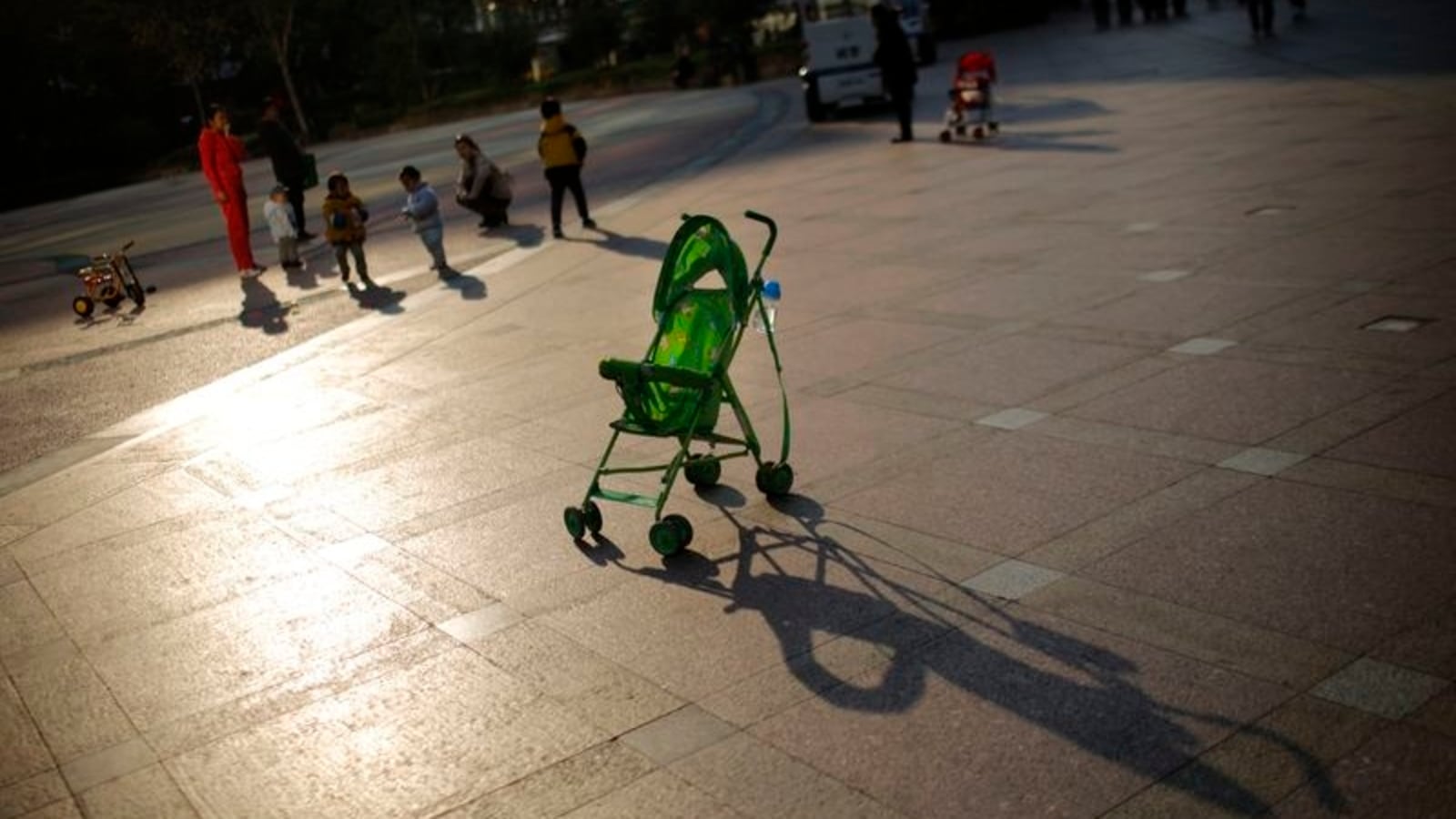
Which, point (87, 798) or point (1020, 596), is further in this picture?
point (1020, 596)

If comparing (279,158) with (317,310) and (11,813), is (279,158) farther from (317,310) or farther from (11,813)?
(11,813)

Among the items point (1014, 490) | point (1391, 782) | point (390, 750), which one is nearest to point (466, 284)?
point (1014, 490)

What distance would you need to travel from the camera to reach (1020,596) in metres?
6.50

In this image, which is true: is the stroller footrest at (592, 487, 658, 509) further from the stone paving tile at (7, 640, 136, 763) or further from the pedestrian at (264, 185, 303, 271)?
the pedestrian at (264, 185, 303, 271)

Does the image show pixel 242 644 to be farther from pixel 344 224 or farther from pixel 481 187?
pixel 481 187

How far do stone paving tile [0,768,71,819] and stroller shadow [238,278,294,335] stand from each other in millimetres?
9727

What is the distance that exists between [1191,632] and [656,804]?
206 cm

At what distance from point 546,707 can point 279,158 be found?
17496 millimetres

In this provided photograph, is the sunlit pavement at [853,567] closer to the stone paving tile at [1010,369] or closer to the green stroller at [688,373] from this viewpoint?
the stone paving tile at [1010,369]

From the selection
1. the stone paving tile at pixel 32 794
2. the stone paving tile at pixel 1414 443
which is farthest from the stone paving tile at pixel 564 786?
the stone paving tile at pixel 1414 443

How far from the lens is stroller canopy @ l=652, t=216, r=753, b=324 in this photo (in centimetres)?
795

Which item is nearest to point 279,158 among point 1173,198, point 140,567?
point 1173,198

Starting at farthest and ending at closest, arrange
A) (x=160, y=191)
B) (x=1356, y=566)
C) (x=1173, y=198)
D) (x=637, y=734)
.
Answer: (x=160, y=191)
(x=1173, y=198)
(x=1356, y=566)
(x=637, y=734)

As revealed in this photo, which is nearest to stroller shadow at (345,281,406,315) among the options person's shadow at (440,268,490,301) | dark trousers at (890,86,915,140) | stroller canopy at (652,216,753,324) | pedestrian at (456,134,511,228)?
person's shadow at (440,268,490,301)
